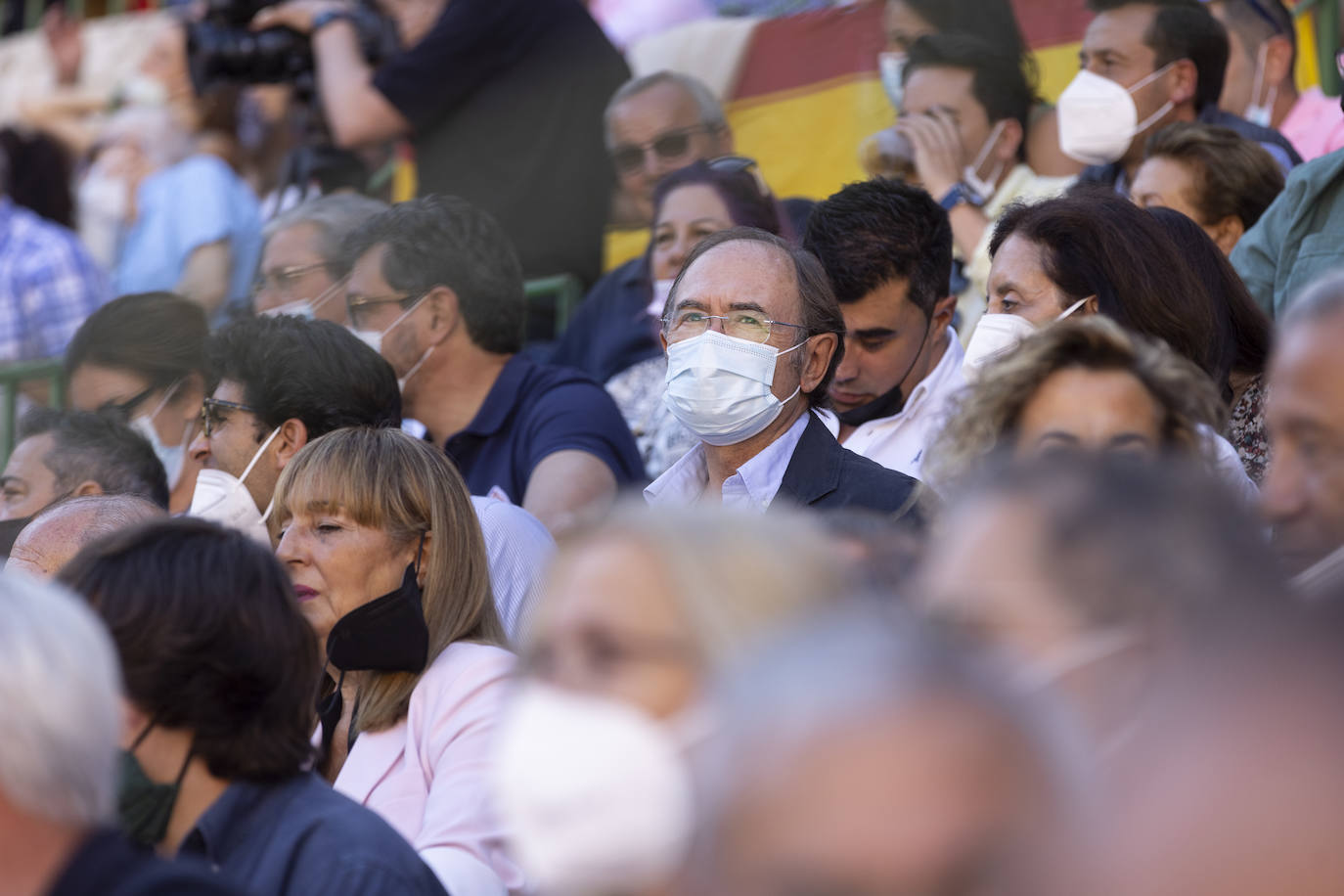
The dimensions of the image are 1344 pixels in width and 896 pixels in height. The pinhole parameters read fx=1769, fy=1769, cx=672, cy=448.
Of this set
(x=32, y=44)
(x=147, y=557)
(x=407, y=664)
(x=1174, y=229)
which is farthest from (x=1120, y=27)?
(x=32, y=44)

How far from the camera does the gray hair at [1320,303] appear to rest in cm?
260

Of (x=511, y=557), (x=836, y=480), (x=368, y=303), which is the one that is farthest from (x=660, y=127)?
(x=836, y=480)

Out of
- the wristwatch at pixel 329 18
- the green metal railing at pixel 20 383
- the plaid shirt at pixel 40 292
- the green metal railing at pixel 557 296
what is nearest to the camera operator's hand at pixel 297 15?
the wristwatch at pixel 329 18

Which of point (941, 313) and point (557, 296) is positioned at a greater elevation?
point (941, 313)

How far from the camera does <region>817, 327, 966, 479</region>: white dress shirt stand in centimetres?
502

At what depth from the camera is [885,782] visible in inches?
64.3

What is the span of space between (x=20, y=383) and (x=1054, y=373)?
20.5 ft

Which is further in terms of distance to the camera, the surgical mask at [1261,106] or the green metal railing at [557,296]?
the green metal railing at [557,296]

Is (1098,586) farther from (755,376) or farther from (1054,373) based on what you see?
(755,376)

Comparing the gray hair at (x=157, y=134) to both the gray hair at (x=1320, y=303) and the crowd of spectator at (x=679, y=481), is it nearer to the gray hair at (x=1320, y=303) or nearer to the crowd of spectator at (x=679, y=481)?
the crowd of spectator at (x=679, y=481)

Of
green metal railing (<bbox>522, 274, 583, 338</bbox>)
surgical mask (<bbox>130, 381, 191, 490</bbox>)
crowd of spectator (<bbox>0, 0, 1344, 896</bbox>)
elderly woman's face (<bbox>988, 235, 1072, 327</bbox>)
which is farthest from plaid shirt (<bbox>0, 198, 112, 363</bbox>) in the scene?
elderly woman's face (<bbox>988, 235, 1072, 327</bbox>)

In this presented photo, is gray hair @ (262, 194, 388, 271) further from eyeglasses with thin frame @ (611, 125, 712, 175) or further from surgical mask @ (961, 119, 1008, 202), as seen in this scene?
surgical mask @ (961, 119, 1008, 202)

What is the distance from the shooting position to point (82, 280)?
8.79m

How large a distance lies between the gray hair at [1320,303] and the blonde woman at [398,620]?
1.88 metres
